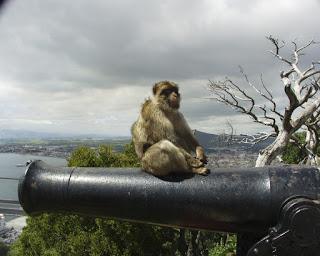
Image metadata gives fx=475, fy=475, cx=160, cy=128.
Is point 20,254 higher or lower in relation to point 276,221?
lower

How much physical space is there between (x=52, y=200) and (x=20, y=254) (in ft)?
59.7

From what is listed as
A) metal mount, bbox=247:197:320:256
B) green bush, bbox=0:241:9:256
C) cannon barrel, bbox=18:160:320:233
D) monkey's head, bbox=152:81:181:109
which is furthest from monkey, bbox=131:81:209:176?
green bush, bbox=0:241:9:256

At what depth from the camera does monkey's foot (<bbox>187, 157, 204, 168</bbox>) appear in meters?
3.94

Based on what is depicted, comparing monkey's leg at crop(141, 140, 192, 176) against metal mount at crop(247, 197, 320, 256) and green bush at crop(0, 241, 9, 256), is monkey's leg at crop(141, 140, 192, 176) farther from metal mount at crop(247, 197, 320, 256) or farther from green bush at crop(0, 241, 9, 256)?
green bush at crop(0, 241, 9, 256)

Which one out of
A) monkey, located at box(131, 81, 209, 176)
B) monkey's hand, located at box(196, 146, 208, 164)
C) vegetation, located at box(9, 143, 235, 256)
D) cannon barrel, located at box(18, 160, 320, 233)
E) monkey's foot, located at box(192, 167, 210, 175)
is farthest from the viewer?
vegetation, located at box(9, 143, 235, 256)

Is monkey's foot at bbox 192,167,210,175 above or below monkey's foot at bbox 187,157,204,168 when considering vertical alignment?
below

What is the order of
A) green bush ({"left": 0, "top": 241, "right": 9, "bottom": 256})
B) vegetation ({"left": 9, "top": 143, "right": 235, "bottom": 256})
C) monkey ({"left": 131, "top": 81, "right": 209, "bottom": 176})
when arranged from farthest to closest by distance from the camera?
green bush ({"left": 0, "top": 241, "right": 9, "bottom": 256}) < vegetation ({"left": 9, "top": 143, "right": 235, "bottom": 256}) < monkey ({"left": 131, "top": 81, "right": 209, "bottom": 176})

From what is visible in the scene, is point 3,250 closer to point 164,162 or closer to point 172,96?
point 172,96

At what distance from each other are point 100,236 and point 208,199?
587 inches

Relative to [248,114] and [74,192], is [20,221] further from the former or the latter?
[74,192]

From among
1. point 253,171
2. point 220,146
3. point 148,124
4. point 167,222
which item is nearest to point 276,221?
point 253,171

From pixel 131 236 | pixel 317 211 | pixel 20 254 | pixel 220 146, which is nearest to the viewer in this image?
pixel 317 211

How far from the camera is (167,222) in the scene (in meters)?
3.51

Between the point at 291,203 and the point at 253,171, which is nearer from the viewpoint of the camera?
the point at 291,203
